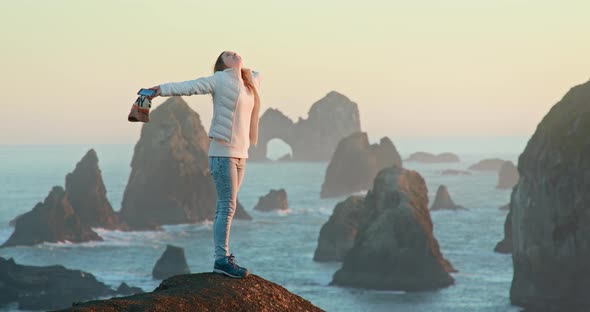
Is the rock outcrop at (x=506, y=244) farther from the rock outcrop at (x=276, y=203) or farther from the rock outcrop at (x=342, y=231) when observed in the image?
the rock outcrop at (x=276, y=203)

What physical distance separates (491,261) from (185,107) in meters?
75.9

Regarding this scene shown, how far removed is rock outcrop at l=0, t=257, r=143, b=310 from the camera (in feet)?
254

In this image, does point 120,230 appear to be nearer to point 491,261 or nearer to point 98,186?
point 98,186

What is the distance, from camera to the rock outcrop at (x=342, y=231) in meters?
103

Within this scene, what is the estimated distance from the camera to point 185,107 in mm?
167375

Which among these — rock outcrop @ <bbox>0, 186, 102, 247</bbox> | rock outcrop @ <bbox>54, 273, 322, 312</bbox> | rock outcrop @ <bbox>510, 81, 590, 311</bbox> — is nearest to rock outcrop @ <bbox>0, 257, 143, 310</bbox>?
rock outcrop @ <bbox>510, 81, 590, 311</bbox>

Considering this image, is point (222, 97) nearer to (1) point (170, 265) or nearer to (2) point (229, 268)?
(2) point (229, 268)

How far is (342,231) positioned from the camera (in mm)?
103688

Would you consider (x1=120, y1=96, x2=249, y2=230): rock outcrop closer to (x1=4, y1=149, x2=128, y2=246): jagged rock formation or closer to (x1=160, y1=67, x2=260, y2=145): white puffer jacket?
(x1=4, y1=149, x2=128, y2=246): jagged rock formation

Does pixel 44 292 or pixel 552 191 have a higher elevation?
pixel 552 191

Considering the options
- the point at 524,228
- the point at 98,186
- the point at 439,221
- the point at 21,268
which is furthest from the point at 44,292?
the point at 439,221

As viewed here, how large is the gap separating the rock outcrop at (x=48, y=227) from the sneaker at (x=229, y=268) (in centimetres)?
10718

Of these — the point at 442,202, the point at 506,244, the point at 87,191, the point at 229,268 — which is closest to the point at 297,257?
the point at 506,244

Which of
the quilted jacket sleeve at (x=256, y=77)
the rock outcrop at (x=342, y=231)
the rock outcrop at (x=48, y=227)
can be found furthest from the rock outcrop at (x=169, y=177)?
the quilted jacket sleeve at (x=256, y=77)
